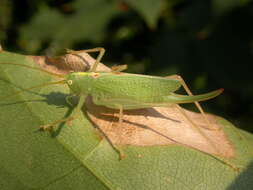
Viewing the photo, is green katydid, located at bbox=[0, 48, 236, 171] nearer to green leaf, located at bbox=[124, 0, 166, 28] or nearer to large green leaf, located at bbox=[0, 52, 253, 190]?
large green leaf, located at bbox=[0, 52, 253, 190]

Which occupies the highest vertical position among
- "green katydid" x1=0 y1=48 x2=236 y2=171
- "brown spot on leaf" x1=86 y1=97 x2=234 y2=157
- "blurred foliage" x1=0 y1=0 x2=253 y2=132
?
"blurred foliage" x1=0 y1=0 x2=253 y2=132

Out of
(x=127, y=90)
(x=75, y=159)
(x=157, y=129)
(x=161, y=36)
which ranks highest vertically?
(x=161, y=36)

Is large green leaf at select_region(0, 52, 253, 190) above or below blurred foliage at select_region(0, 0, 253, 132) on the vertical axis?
below

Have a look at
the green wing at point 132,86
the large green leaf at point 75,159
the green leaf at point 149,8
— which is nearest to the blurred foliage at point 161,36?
the green leaf at point 149,8

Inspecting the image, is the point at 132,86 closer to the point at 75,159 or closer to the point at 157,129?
the point at 157,129

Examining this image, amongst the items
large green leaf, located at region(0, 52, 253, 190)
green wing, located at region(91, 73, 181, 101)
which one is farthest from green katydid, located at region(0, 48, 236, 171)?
large green leaf, located at region(0, 52, 253, 190)

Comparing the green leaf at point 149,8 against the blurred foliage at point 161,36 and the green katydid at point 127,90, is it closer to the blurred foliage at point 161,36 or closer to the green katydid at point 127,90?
the blurred foliage at point 161,36

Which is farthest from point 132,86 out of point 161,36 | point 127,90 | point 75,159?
point 161,36
